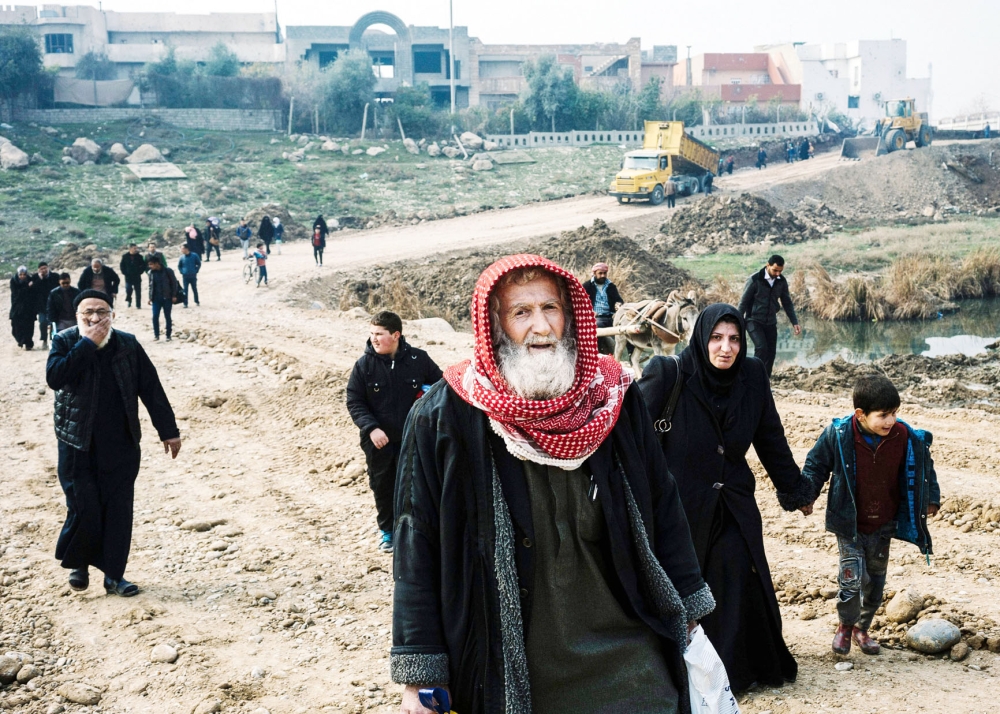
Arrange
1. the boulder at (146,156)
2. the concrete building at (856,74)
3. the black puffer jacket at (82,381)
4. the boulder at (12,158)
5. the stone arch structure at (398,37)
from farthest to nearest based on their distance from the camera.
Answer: the concrete building at (856,74)
the stone arch structure at (398,37)
the boulder at (146,156)
the boulder at (12,158)
the black puffer jacket at (82,381)

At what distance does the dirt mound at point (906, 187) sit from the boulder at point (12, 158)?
28.0 meters

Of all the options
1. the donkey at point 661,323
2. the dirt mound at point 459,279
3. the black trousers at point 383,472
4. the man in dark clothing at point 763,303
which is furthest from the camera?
the dirt mound at point 459,279

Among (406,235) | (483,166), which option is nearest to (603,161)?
(483,166)

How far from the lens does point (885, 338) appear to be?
60.7 ft

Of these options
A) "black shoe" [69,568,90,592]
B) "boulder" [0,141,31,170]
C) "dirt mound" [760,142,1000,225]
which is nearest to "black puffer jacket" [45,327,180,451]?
"black shoe" [69,568,90,592]

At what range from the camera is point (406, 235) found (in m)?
31.1

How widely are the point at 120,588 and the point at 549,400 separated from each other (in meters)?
4.37

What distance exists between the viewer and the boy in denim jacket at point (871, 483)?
4.34m

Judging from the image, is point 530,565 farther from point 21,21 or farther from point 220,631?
point 21,21

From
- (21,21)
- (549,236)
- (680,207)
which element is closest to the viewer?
(549,236)

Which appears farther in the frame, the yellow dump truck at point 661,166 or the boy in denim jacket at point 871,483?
the yellow dump truck at point 661,166

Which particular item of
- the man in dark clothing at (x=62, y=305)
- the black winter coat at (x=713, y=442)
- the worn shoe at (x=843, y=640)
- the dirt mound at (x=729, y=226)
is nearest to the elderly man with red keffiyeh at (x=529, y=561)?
the black winter coat at (x=713, y=442)

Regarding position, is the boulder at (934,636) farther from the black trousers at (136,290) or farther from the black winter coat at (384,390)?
the black trousers at (136,290)

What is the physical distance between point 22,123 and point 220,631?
155 feet
